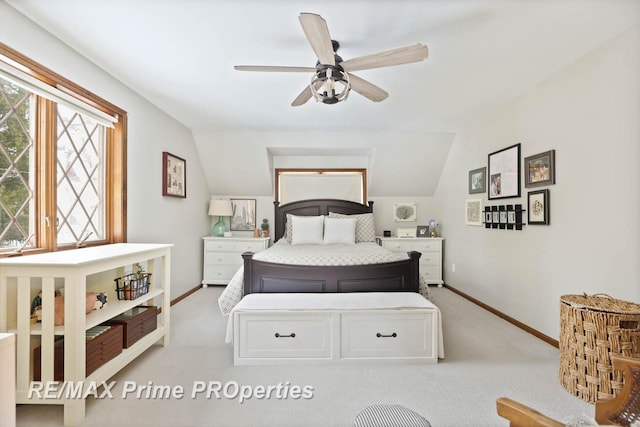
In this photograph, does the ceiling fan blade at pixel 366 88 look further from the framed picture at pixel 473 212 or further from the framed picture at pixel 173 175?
the framed picture at pixel 173 175

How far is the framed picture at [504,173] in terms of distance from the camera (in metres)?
2.95

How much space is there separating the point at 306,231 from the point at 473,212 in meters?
2.18

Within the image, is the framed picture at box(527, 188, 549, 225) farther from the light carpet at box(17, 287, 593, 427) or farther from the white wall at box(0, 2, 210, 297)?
the white wall at box(0, 2, 210, 297)

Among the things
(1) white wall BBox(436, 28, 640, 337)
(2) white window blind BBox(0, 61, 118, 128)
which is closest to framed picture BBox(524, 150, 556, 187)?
(1) white wall BBox(436, 28, 640, 337)

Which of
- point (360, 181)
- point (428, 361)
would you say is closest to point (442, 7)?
point (428, 361)

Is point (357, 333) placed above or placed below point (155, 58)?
below

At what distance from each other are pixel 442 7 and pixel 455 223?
3177mm

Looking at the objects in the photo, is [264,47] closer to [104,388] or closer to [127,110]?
[127,110]

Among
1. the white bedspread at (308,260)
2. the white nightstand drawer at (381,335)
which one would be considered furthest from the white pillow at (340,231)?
the white nightstand drawer at (381,335)

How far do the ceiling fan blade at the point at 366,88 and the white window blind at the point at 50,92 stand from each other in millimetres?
1952

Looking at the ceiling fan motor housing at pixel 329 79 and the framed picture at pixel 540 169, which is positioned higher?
the ceiling fan motor housing at pixel 329 79

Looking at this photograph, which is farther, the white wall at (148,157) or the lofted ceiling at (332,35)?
the white wall at (148,157)

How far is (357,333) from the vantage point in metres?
2.19

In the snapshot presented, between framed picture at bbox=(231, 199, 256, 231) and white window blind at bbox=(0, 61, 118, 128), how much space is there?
2552mm
